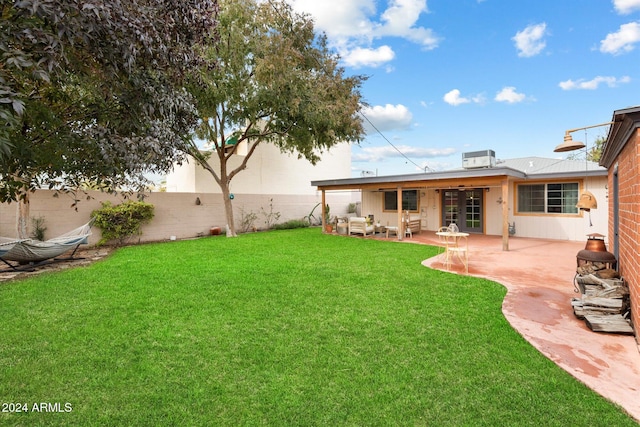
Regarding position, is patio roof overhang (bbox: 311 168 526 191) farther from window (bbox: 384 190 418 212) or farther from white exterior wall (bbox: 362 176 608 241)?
window (bbox: 384 190 418 212)

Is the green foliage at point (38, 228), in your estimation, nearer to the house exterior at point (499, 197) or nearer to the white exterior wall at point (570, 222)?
the house exterior at point (499, 197)

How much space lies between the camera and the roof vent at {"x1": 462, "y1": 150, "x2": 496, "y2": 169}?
14102 millimetres

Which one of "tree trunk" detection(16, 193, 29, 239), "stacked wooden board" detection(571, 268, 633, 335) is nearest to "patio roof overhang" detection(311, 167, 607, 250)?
"stacked wooden board" detection(571, 268, 633, 335)

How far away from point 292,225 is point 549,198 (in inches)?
428

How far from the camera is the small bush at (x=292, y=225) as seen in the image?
15.9m

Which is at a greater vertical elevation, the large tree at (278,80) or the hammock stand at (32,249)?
the large tree at (278,80)

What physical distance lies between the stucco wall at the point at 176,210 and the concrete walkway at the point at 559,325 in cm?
710

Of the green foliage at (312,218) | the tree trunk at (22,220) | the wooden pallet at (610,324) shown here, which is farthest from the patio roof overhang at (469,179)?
the tree trunk at (22,220)

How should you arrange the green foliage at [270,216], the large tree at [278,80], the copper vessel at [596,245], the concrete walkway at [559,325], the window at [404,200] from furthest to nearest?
the green foliage at [270,216] < the window at [404,200] < the large tree at [278,80] < the copper vessel at [596,245] < the concrete walkway at [559,325]

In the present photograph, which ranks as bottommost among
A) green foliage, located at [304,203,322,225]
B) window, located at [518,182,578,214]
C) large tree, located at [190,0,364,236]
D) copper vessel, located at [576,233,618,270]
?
copper vessel, located at [576,233,618,270]

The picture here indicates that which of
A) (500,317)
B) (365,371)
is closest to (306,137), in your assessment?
(500,317)

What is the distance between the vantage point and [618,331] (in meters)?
3.49

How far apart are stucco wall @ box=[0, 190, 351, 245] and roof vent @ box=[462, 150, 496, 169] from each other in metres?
7.25

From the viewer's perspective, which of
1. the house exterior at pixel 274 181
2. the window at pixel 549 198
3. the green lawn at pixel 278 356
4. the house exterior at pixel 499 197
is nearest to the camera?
the green lawn at pixel 278 356
